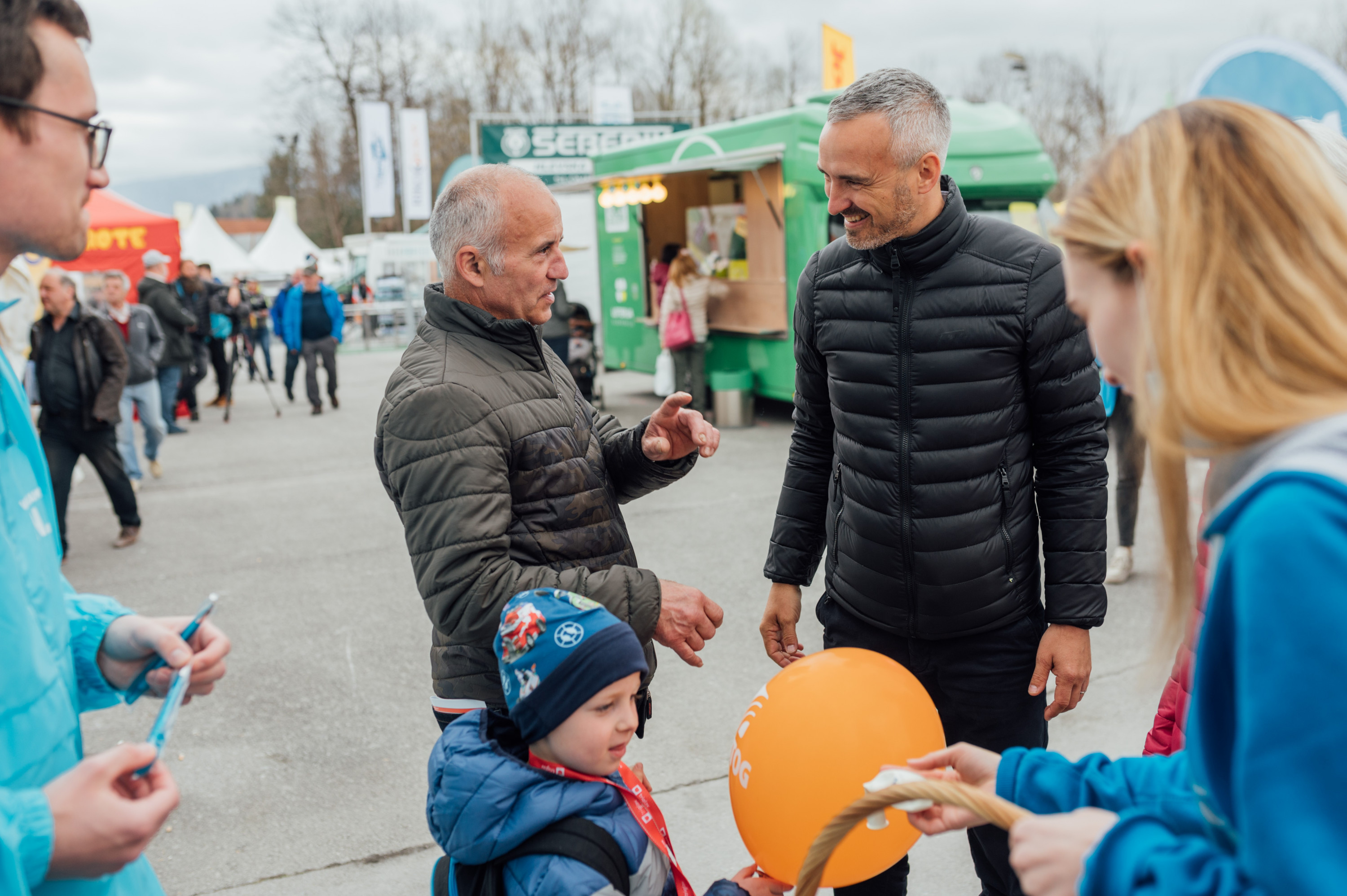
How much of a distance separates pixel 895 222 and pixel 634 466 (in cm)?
86

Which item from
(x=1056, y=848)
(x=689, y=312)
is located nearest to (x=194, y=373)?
(x=689, y=312)

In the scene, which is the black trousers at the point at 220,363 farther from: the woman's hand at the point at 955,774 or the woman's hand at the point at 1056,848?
the woman's hand at the point at 1056,848

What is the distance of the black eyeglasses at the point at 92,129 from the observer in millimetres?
1174

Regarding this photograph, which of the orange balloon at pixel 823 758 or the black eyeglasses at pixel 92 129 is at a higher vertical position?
the black eyeglasses at pixel 92 129

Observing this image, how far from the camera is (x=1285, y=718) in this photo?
0.80 meters

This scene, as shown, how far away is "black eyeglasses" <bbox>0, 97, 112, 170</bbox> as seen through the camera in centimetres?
117

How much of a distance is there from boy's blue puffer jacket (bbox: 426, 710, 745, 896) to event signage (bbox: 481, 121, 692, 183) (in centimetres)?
1865

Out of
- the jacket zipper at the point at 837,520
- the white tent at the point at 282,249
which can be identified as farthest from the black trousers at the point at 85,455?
the white tent at the point at 282,249

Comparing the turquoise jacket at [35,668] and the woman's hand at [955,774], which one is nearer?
the turquoise jacket at [35,668]

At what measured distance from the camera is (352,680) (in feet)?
15.6

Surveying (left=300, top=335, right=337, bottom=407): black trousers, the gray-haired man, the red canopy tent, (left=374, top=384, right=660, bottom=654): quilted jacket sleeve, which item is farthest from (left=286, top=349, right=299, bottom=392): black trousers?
(left=374, top=384, right=660, bottom=654): quilted jacket sleeve

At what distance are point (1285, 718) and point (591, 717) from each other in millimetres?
1085

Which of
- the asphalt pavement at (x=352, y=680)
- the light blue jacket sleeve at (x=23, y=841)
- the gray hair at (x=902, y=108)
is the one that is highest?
the gray hair at (x=902, y=108)

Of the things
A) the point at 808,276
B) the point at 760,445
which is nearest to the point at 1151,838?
the point at 808,276
